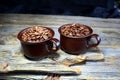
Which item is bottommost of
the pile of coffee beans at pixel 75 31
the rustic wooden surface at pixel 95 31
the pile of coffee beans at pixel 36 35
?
the rustic wooden surface at pixel 95 31

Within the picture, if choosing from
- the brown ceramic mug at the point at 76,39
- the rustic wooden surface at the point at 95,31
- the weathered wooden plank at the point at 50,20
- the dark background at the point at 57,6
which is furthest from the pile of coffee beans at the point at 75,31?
the dark background at the point at 57,6

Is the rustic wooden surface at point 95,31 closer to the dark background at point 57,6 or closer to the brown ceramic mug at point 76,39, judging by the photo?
the brown ceramic mug at point 76,39

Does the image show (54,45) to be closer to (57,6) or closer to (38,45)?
(38,45)

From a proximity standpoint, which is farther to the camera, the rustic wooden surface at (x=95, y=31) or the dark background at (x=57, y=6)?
the dark background at (x=57, y=6)

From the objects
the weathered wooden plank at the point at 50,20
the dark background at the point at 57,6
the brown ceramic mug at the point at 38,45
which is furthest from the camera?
the dark background at the point at 57,6

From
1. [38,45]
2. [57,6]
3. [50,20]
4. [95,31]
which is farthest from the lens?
[57,6]

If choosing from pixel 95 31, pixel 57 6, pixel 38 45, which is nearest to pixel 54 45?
pixel 38 45

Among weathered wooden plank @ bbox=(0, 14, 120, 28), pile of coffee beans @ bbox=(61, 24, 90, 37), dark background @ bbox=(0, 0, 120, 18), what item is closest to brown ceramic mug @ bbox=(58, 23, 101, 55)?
pile of coffee beans @ bbox=(61, 24, 90, 37)
